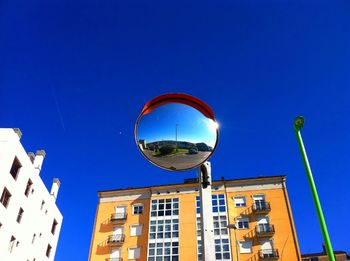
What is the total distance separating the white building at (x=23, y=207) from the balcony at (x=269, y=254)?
22.7 m

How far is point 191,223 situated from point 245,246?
6222mm

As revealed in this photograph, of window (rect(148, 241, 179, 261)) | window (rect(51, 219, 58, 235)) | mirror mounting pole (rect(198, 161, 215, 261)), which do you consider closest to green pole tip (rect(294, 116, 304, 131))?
mirror mounting pole (rect(198, 161, 215, 261))

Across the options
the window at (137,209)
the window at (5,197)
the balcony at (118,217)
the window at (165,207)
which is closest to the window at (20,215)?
the window at (5,197)

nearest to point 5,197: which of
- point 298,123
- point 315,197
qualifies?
point 298,123

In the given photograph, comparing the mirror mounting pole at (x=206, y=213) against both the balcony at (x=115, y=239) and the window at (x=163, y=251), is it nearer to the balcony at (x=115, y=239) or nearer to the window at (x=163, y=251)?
the window at (x=163, y=251)

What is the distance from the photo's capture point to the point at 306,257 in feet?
179

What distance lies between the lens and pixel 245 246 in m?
33.4

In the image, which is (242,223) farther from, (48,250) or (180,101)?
(180,101)

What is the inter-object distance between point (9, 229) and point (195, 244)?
59.4 ft

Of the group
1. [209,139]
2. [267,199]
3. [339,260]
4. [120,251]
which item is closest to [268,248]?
[267,199]

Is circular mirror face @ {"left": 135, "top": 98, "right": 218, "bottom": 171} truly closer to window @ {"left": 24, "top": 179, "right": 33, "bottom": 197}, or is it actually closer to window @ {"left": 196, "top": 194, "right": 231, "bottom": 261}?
window @ {"left": 24, "top": 179, "right": 33, "bottom": 197}

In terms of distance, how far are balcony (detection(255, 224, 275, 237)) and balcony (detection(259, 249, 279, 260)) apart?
5.18 ft

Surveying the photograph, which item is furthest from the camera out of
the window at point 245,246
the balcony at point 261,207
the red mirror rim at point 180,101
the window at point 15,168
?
the balcony at point 261,207

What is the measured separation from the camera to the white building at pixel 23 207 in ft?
82.1
